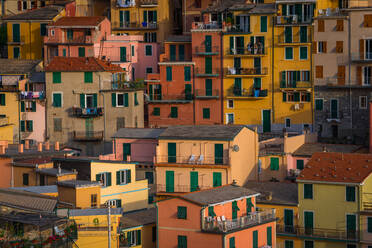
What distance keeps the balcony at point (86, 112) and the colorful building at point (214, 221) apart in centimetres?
2540

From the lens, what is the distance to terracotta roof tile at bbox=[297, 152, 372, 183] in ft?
222

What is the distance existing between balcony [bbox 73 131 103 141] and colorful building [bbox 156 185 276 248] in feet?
82.1

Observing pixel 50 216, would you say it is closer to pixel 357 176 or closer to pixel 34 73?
pixel 357 176

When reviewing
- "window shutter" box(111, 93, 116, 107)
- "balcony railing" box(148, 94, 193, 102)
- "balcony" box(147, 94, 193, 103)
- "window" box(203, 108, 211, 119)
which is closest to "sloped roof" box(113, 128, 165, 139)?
"window shutter" box(111, 93, 116, 107)

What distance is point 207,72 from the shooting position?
309 feet

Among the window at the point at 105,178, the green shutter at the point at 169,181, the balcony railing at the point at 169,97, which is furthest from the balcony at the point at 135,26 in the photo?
the window at the point at 105,178

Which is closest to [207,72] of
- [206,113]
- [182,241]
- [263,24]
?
[206,113]

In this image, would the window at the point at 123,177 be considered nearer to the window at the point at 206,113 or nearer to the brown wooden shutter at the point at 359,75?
the window at the point at 206,113

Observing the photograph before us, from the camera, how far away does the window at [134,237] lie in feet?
212

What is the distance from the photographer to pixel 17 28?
101m

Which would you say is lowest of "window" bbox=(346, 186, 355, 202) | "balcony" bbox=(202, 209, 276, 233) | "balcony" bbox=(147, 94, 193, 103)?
"balcony" bbox=(202, 209, 276, 233)

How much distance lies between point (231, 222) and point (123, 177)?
37.5 feet

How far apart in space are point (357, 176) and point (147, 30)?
38.0 m

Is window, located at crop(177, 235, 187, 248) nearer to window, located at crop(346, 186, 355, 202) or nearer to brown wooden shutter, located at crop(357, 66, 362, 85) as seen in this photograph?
window, located at crop(346, 186, 355, 202)
